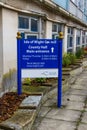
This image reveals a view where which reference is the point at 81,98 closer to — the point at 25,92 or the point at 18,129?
the point at 25,92

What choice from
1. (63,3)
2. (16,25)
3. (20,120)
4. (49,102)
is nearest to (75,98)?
(49,102)

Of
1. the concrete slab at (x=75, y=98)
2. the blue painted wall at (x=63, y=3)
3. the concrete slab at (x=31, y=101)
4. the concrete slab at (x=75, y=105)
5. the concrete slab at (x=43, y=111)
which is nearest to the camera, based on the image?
the concrete slab at (x=31, y=101)

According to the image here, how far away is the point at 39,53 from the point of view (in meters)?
6.72

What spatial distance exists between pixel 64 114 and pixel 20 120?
5.23 feet

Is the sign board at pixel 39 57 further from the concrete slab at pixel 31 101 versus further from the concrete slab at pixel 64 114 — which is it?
the concrete slab at pixel 64 114

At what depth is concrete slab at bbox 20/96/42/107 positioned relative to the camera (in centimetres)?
602

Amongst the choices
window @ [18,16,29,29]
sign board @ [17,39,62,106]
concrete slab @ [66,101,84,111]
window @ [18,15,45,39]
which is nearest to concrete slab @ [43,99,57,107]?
concrete slab @ [66,101,84,111]

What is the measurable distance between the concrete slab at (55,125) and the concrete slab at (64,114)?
24cm

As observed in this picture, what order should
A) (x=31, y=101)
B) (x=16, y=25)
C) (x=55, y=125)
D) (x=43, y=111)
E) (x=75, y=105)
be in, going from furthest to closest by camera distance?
(x=16, y=25) < (x=75, y=105) < (x=43, y=111) < (x=31, y=101) < (x=55, y=125)

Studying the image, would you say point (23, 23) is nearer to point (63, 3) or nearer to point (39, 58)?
point (39, 58)

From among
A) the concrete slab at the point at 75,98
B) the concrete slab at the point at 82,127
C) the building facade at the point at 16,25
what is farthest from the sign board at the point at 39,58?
the concrete slab at the point at 82,127

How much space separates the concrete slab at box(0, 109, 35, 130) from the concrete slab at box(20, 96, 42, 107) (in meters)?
0.30

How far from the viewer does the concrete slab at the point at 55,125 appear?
554 cm

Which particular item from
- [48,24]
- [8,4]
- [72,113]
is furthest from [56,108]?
[48,24]
